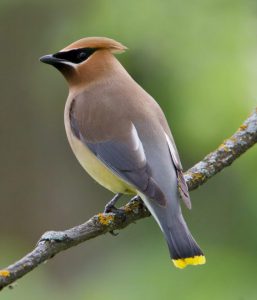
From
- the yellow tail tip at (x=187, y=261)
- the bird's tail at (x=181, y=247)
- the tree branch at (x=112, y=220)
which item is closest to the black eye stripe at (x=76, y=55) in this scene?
the tree branch at (x=112, y=220)

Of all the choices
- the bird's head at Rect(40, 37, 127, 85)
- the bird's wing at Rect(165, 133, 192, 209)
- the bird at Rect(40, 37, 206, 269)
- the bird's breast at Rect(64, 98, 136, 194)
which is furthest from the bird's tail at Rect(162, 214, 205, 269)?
the bird's head at Rect(40, 37, 127, 85)

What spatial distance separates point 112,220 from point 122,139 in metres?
0.52

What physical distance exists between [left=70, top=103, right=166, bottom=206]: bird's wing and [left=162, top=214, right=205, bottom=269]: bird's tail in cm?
13

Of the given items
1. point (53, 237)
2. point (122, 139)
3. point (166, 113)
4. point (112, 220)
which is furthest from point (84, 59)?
point (53, 237)

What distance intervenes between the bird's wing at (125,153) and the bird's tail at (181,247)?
5.2 inches

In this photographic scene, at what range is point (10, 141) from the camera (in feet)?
28.0

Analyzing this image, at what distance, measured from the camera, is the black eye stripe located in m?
5.41

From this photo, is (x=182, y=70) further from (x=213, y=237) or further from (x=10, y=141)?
(x=10, y=141)

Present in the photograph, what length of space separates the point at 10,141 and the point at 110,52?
123 inches

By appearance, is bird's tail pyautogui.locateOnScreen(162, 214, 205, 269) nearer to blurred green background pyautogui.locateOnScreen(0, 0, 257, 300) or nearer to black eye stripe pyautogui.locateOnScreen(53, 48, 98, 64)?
blurred green background pyautogui.locateOnScreen(0, 0, 257, 300)

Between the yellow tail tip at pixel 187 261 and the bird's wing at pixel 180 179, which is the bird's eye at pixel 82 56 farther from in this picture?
the yellow tail tip at pixel 187 261

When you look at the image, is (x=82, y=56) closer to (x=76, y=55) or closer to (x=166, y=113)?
(x=76, y=55)

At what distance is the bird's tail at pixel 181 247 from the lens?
4.52 meters

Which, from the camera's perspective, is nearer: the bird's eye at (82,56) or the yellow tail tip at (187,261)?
the yellow tail tip at (187,261)
